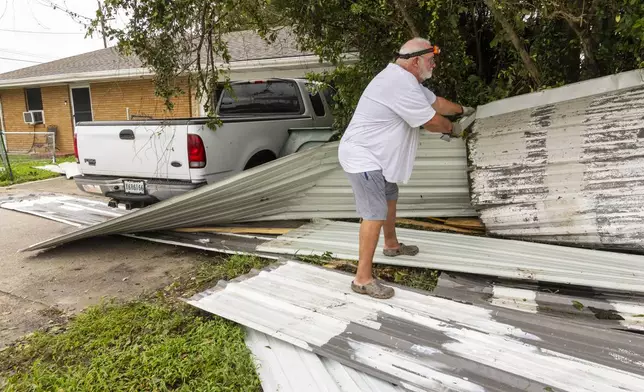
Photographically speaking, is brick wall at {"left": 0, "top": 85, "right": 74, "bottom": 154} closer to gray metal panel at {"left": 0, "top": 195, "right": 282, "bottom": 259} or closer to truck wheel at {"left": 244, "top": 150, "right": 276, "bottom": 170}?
gray metal panel at {"left": 0, "top": 195, "right": 282, "bottom": 259}

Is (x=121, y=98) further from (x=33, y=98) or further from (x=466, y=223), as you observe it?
(x=466, y=223)

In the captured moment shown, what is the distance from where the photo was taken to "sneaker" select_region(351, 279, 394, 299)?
124 inches

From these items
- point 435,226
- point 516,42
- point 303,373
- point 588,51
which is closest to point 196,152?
point 435,226

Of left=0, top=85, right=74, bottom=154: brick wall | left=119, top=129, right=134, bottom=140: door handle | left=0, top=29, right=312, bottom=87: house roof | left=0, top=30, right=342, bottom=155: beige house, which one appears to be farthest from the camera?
left=0, top=85, right=74, bottom=154: brick wall

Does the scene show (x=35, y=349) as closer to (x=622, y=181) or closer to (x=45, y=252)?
(x=45, y=252)

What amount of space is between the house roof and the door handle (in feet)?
12.5

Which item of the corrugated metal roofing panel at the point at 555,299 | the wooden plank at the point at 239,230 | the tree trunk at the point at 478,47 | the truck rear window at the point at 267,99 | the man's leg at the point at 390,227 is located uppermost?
the tree trunk at the point at 478,47

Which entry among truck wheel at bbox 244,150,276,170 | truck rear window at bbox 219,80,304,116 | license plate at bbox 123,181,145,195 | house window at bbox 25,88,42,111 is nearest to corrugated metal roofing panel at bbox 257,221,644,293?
truck wheel at bbox 244,150,276,170

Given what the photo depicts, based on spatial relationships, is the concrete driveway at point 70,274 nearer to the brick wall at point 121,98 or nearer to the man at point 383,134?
the man at point 383,134

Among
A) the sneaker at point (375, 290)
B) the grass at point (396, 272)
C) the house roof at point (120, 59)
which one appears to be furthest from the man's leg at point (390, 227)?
the house roof at point (120, 59)

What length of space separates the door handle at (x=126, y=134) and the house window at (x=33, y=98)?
51.7 ft

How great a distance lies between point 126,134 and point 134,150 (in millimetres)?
204

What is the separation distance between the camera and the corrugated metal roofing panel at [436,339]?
226 centimetres

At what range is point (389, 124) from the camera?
323 centimetres
